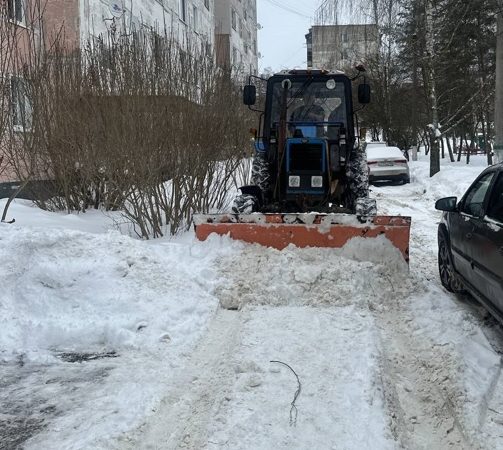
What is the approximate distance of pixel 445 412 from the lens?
3.37 metres

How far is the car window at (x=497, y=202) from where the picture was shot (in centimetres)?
439

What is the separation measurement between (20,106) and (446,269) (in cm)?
668

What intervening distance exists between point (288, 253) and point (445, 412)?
3.10 metres

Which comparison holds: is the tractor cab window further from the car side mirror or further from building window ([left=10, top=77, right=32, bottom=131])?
building window ([left=10, top=77, right=32, bottom=131])

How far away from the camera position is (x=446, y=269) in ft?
19.8

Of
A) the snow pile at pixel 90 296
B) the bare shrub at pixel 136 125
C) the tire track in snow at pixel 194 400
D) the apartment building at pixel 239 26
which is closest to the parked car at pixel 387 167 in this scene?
the bare shrub at pixel 136 125

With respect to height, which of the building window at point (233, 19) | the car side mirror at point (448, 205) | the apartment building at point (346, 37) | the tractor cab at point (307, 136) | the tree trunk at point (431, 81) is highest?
the building window at point (233, 19)

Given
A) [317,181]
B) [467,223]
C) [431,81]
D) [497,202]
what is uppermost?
[431,81]

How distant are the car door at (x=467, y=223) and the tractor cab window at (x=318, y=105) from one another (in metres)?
2.79

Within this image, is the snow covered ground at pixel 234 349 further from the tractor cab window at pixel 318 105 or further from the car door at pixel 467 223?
the tractor cab window at pixel 318 105

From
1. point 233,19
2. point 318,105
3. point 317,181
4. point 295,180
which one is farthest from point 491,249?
point 233,19

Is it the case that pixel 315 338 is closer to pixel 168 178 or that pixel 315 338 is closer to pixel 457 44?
pixel 168 178

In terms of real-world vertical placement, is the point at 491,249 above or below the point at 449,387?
above

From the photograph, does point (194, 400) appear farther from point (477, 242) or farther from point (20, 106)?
point (20, 106)
